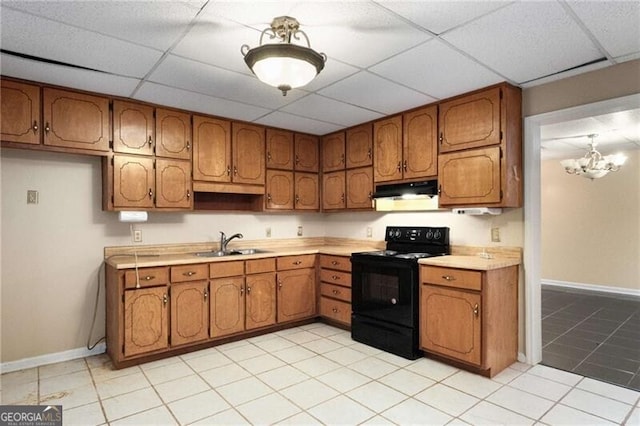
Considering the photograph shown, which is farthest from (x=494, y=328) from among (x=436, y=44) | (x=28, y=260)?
(x=28, y=260)

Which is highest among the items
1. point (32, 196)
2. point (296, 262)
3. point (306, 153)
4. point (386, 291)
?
point (306, 153)

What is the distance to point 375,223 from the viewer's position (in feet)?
14.6

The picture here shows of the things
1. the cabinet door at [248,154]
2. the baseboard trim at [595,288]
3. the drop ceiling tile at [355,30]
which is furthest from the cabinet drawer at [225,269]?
the baseboard trim at [595,288]

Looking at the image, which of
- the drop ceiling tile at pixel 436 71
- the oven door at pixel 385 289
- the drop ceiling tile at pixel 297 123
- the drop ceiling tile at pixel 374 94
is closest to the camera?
the drop ceiling tile at pixel 436 71

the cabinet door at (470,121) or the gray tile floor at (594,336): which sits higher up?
the cabinet door at (470,121)

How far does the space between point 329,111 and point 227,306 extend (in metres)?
2.22

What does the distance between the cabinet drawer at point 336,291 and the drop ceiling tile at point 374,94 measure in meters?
1.95

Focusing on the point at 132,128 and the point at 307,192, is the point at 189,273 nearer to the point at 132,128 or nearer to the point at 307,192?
the point at 132,128

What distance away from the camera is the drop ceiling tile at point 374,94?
2895mm

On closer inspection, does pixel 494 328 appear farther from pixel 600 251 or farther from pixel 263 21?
pixel 600 251

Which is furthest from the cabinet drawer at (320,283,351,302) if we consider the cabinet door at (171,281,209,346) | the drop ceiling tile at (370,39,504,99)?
the drop ceiling tile at (370,39,504,99)

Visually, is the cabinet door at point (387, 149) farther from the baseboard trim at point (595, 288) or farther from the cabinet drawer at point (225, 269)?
the baseboard trim at point (595, 288)

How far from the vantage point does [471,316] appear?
2832 millimetres

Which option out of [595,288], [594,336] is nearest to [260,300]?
[594,336]
